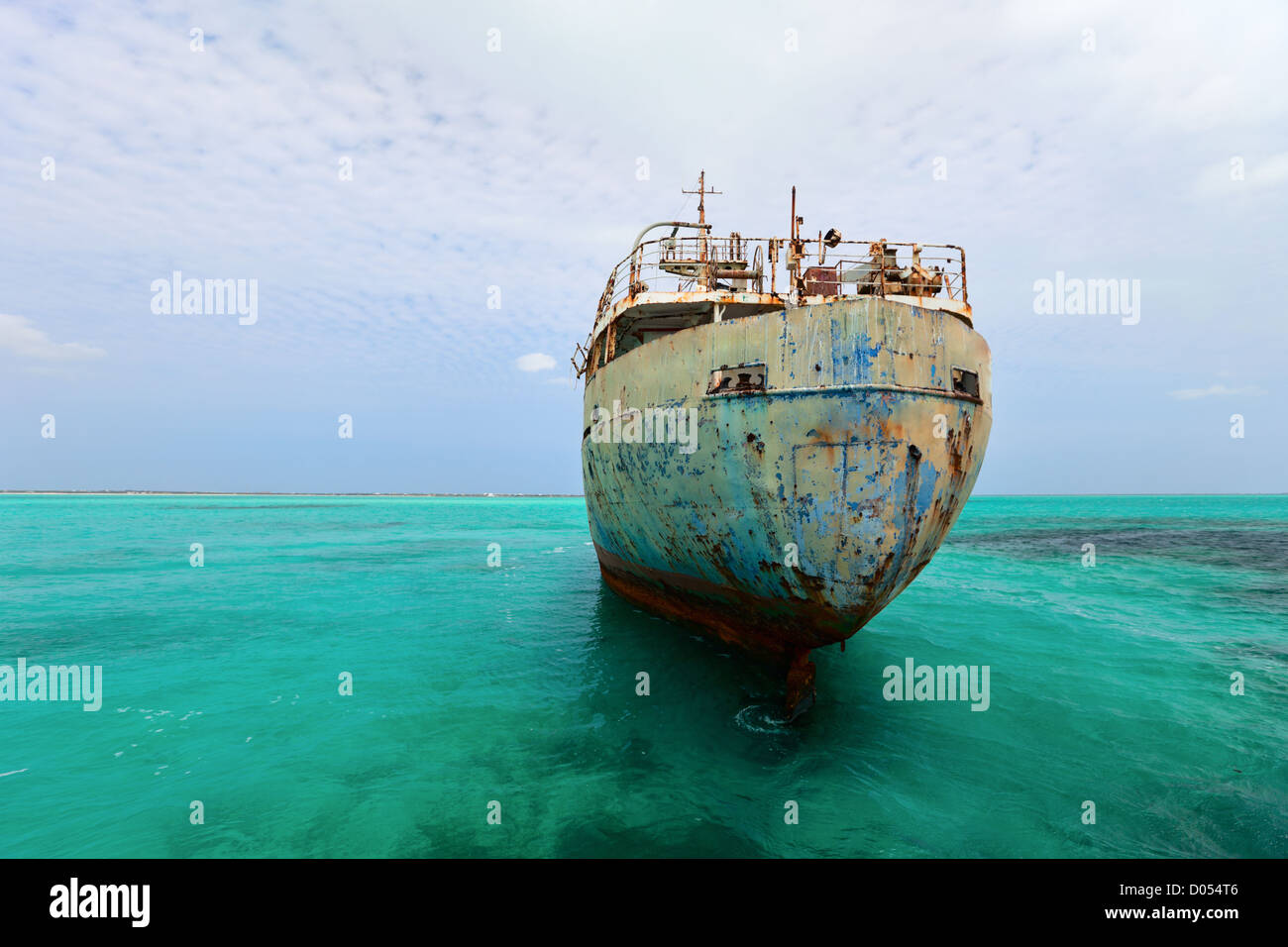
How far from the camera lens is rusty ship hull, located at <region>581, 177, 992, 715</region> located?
5.27 meters

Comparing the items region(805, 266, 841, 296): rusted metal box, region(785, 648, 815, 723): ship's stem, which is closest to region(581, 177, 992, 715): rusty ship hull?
region(785, 648, 815, 723): ship's stem

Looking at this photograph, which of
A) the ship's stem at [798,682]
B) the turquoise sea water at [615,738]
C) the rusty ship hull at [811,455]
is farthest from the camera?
the ship's stem at [798,682]

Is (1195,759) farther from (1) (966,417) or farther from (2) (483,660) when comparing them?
(2) (483,660)

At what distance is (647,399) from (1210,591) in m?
17.9

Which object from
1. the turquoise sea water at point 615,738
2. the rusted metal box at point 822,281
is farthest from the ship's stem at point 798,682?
the rusted metal box at point 822,281

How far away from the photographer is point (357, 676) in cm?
789

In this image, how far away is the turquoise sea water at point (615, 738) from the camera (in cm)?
426

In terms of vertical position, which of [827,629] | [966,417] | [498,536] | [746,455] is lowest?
[498,536]

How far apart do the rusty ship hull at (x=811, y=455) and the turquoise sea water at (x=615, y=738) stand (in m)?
1.63

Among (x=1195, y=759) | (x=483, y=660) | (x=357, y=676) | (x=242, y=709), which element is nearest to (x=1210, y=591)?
(x=1195, y=759)

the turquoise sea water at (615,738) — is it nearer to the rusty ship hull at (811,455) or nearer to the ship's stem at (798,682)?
the ship's stem at (798,682)

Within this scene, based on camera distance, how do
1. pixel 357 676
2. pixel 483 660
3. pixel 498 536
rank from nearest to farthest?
pixel 357 676 < pixel 483 660 < pixel 498 536

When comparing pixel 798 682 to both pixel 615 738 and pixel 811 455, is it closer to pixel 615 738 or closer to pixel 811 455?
pixel 615 738

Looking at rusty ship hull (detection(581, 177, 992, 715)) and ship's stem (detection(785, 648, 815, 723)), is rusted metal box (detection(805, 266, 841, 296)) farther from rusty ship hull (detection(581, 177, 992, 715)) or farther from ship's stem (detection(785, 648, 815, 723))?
ship's stem (detection(785, 648, 815, 723))
